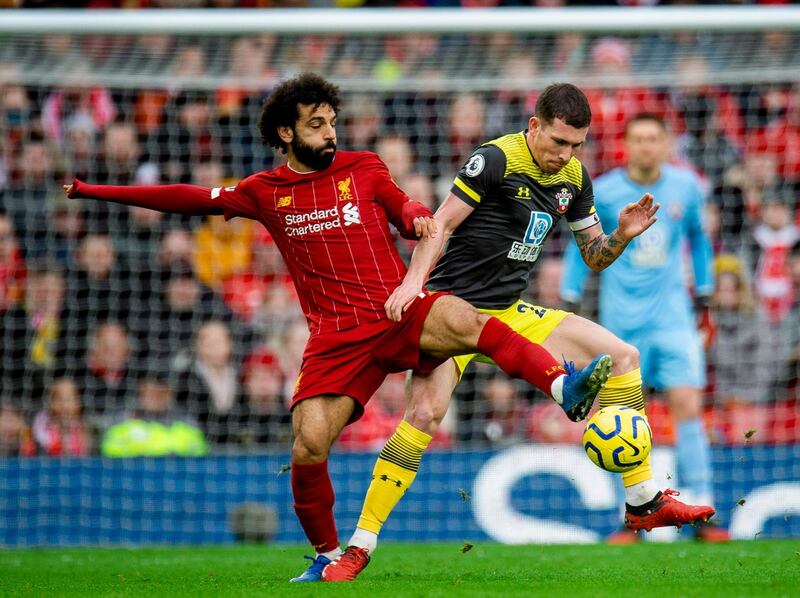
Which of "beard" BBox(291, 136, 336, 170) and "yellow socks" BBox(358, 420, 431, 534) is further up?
"beard" BBox(291, 136, 336, 170)

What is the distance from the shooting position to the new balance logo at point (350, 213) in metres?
5.85

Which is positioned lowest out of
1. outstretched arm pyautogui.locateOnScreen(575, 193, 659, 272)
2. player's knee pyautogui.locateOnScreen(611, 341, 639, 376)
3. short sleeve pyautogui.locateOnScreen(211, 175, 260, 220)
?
player's knee pyautogui.locateOnScreen(611, 341, 639, 376)

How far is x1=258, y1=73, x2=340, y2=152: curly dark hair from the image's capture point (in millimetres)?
5895

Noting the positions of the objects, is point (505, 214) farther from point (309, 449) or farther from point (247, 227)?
point (247, 227)

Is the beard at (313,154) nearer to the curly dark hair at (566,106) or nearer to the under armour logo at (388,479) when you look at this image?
the curly dark hair at (566,106)

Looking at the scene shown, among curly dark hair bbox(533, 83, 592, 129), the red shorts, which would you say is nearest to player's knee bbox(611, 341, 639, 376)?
the red shorts

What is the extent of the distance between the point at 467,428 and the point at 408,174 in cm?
229

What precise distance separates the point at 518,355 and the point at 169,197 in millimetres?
1981

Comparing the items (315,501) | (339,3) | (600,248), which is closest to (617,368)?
(600,248)

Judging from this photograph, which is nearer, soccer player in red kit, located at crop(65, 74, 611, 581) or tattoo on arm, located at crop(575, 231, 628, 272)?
soccer player in red kit, located at crop(65, 74, 611, 581)

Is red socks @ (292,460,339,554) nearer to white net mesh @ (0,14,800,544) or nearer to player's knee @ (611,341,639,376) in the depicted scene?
player's knee @ (611,341,639,376)

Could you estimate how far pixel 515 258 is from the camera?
20.1 ft

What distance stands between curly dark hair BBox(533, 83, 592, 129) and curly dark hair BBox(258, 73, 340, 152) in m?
1.05

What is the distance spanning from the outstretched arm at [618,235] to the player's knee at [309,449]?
167 centimetres
